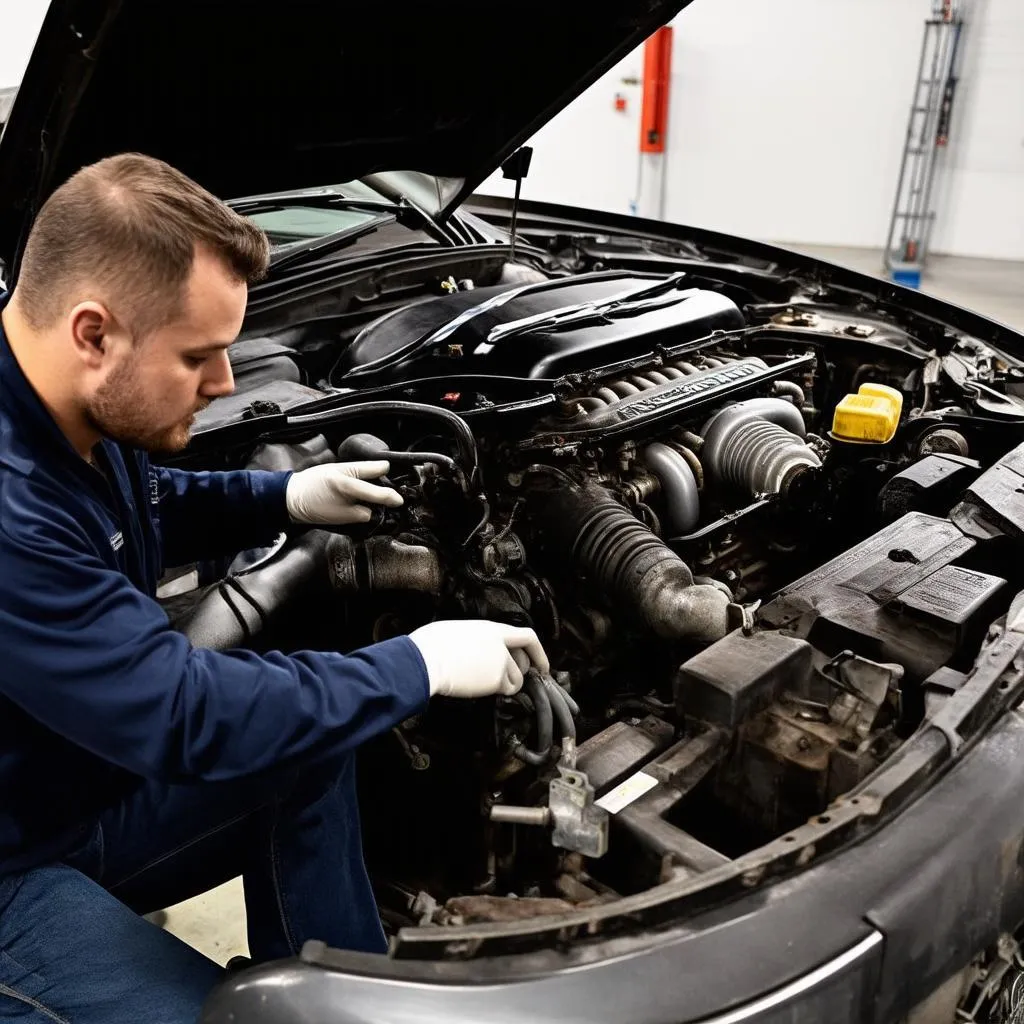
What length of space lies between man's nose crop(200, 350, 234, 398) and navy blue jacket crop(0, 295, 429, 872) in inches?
6.7

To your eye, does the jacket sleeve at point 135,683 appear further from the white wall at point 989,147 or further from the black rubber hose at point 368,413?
the white wall at point 989,147

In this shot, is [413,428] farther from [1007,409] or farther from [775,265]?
[775,265]

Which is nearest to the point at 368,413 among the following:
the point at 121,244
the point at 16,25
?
the point at 121,244

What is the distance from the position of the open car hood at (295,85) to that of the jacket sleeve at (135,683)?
2.58ft

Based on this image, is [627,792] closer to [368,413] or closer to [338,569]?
[338,569]

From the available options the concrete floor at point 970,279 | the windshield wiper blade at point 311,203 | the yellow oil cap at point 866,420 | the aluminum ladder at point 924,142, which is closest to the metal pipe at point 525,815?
the yellow oil cap at point 866,420

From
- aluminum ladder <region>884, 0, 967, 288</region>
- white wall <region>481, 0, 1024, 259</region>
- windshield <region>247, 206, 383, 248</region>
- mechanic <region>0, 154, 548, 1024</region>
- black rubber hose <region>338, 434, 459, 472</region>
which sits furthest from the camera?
white wall <region>481, 0, 1024, 259</region>

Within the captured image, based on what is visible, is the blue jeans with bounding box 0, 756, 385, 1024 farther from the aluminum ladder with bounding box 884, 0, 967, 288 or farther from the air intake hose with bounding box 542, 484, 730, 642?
the aluminum ladder with bounding box 884, 0, 967, 288

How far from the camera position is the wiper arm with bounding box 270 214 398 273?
8.44 feet

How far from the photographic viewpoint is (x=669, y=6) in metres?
1.95

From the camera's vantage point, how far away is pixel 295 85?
1936mm

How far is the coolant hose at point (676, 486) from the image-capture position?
212cm

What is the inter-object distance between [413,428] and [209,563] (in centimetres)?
47

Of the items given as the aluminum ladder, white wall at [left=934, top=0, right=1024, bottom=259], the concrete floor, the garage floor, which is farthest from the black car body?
white wall at [left=934, top=0, right=1024, bottom=259]
